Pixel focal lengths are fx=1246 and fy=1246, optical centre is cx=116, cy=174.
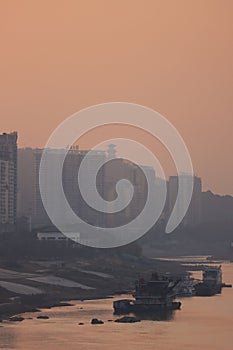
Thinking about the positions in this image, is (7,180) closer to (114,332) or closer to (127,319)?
(127,319)

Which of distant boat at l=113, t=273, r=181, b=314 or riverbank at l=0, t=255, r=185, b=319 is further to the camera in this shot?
riverbank at l=0, t=255, r=185, b=319

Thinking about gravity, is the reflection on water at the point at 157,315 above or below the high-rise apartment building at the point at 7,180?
below

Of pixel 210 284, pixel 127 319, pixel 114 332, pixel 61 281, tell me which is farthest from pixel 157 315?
pixel 61 281

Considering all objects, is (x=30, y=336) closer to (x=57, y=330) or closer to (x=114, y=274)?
(x=57, y=330)

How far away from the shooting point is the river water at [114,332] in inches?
1903

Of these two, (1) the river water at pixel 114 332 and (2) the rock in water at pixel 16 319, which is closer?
(1) the river water at pixel 114 332

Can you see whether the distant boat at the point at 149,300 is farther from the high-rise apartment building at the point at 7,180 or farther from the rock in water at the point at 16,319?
the high-rise apartment building at the point at 7,180

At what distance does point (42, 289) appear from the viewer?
71000mm

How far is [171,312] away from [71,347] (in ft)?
48.3

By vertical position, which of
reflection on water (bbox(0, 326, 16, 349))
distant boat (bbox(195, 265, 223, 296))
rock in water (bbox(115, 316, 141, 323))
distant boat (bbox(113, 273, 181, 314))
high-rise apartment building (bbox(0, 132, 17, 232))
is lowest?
reflection on water (bbox(0, 326, 16, 349))

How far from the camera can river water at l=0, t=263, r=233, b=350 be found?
159 feet

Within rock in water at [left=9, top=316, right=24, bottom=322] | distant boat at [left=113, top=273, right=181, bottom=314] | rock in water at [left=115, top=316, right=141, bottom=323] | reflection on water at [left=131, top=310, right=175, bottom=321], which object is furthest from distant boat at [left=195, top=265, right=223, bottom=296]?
rock in water at [left=9, top=316, right=24, bottom=322]

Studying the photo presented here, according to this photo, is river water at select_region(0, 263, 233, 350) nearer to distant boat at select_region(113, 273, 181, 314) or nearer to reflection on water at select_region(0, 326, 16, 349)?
reflection on water at select_region(0, 326, 16, 349)

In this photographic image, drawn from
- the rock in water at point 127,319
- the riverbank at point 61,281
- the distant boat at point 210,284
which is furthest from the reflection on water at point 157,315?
the distant boat at point 210,284
